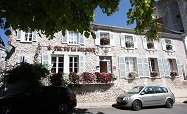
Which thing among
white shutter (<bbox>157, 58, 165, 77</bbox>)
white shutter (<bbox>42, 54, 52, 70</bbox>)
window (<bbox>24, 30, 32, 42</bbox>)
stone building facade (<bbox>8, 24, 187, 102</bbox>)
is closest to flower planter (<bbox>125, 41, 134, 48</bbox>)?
stone building facade (<bbox>8, 24, 187, 102</bbox>)

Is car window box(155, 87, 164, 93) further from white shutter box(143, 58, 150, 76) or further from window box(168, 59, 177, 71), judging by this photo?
window box(168, 59, 177, 71)

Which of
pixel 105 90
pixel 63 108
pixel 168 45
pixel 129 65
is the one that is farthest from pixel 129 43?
pixel 63 108

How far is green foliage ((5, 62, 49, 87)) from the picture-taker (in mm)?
9570

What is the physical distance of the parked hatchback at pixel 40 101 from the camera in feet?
22.7

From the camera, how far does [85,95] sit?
11.6 metres

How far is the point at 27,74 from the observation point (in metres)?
9.84

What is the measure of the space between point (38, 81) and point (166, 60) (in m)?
12.7

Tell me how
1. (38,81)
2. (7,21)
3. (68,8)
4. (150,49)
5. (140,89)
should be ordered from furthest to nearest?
(150,49) < (38,81) < (140,89) < (68,8) < (7,21)

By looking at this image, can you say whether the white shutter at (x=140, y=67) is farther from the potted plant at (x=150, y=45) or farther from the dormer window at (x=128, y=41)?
the potted plant at (x=150, y=45)

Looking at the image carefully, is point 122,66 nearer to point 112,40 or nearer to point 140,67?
point 140,67

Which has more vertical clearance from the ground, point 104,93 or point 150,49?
point 150,49

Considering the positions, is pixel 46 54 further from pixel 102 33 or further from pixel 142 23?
pixel 142 23

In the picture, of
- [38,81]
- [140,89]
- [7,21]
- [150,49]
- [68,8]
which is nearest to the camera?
[7,21]

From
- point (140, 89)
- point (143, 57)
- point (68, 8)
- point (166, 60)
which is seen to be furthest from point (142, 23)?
point (166, 60)
